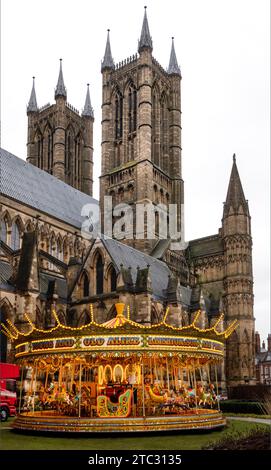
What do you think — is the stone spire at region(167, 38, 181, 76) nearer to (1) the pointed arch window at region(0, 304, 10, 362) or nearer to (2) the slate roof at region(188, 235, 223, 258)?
(2) the slate roof at region(188, 235, 223, 258)

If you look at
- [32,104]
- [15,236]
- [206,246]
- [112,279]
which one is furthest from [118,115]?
[112,279]

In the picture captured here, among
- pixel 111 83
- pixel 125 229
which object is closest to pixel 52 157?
pixel 111 83

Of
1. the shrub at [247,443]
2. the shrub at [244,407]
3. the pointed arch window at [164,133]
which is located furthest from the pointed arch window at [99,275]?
the pointed arch window at [164,133]

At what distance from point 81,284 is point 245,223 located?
94.4ft

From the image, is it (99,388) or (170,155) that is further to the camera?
(170,155)


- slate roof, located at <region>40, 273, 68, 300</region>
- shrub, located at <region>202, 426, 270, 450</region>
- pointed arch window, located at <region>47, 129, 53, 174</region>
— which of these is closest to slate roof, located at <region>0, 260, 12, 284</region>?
slate roof, located at <region>40, 273, 68, 300</region>

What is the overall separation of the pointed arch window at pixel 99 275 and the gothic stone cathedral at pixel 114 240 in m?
0.08

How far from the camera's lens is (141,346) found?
2144 cm

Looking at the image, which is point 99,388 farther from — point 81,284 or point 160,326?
point 81,284

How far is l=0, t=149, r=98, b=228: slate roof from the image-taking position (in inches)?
1981

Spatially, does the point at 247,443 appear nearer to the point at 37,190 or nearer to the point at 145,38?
the point at 37,190

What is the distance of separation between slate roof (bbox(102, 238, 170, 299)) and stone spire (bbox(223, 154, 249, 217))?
496 inches

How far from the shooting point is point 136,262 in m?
50.8

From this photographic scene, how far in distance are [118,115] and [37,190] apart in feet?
76.9
